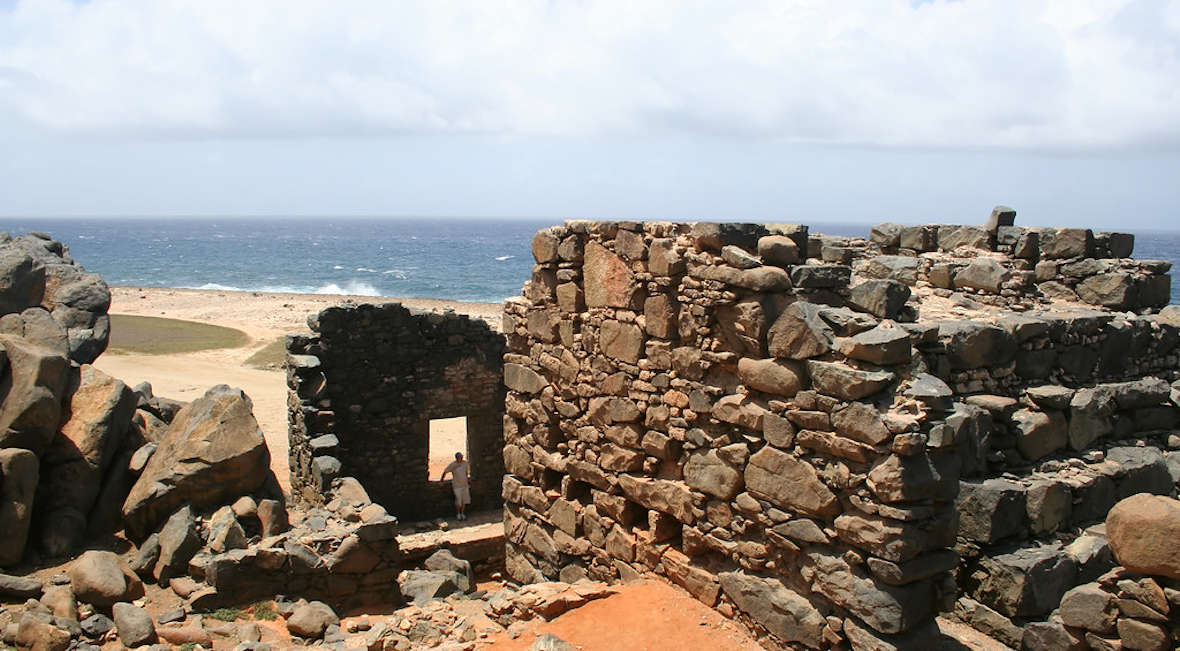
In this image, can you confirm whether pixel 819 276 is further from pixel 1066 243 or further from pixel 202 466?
pixel 202 466

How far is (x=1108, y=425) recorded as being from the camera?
8422 mm

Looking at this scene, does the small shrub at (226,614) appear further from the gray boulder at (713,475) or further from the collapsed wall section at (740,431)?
the gray boulder at (713,475)

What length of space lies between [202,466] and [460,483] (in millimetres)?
5989

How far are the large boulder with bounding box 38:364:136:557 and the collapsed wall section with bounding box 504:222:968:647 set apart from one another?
4894 millimetres

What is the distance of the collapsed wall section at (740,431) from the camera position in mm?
5211

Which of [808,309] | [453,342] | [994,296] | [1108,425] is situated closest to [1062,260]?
[994,296]

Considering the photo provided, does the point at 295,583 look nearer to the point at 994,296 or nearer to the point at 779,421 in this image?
the point at 779,421

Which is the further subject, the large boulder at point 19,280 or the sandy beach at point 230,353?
the sandy beach at point 230,353

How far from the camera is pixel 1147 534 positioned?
5.05 m

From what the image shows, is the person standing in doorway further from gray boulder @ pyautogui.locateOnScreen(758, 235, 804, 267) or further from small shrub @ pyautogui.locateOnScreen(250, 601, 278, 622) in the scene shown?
gray boulder @ pyautogui.locateOnScreen(758, 235, 804, 267)

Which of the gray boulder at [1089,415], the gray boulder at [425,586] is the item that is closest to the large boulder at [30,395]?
the gray boulder at [425,586]

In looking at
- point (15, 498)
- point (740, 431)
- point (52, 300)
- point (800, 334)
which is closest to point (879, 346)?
point (800, 334)

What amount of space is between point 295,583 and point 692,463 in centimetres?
481

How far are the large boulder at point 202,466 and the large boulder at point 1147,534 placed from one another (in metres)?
8.23
